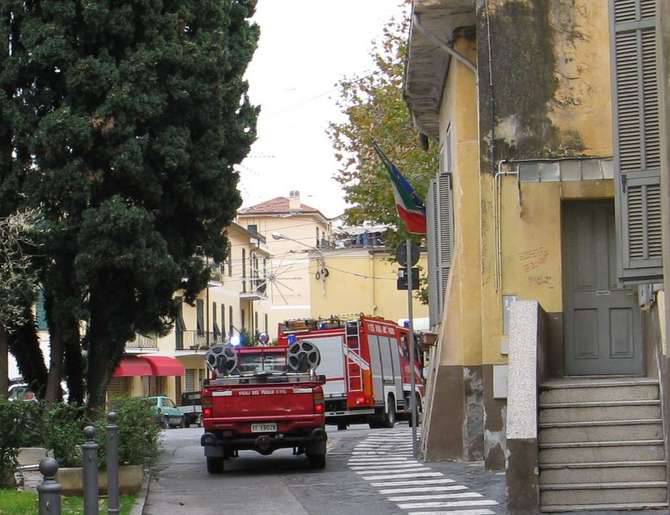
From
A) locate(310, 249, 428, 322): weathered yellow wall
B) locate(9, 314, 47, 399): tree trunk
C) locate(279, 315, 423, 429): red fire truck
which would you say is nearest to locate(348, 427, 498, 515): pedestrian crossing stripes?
locate(9, 314, 47, 399): tree trunk

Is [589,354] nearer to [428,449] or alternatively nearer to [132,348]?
[428,449]

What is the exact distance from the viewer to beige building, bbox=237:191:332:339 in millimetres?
88875

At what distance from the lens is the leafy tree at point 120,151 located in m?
21.9

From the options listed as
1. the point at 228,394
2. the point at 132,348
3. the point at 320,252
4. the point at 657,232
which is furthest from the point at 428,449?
the point at 320,252

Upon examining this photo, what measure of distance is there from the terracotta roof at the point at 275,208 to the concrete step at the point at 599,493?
265 feet

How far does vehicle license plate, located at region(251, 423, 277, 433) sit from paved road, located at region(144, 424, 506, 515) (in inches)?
25.8

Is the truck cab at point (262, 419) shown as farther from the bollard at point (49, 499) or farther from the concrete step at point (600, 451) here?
the bollard at point (49, 499)

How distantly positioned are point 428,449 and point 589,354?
138 inches

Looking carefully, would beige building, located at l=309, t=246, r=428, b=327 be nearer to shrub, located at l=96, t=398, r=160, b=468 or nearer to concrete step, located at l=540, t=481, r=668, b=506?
shrub, located at l=96, t=398, r=160, b=468

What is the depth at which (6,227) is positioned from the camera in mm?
17406

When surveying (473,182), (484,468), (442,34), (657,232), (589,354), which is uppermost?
(442,34)

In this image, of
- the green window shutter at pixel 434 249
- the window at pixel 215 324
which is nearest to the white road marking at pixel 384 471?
the green window shutter at pixel 434 249

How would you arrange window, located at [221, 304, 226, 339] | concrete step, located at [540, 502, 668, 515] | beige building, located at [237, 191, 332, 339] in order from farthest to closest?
beige building, located at [237, 191, 332, 339]
window, located at [221, 304, 226, 339]
concrete step, located at [540, 502, 668, 515]

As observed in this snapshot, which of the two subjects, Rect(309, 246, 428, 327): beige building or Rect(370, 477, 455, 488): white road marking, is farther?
Rect(309, 246, 428, 327): beige building
